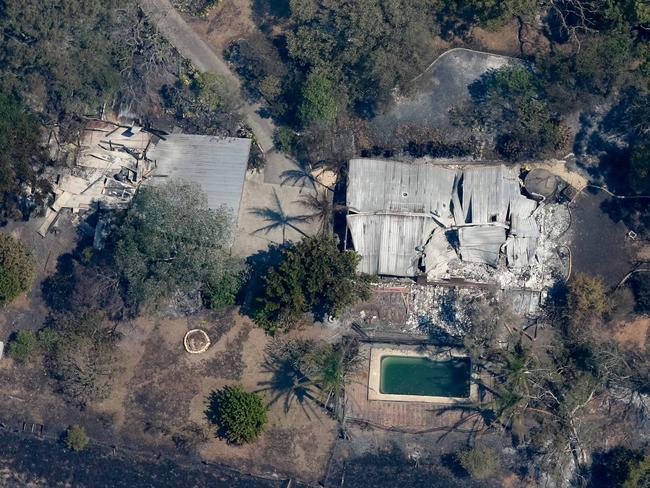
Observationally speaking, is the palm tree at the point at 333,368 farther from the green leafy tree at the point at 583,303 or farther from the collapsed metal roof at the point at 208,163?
the green leafy tree at the point at 583,303

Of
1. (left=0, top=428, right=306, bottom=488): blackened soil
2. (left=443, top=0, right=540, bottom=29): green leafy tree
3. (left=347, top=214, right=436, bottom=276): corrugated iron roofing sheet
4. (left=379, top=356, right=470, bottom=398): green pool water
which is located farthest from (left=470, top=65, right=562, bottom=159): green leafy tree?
(left=0, top=428, right=306, bottom=488): blackened soil

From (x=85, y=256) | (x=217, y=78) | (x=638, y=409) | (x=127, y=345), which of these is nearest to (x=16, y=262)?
(x=85, y=256)

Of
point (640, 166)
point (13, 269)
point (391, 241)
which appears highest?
point (640, 166)

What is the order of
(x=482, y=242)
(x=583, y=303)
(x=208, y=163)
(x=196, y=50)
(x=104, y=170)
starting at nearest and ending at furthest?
(x=583, y=303)
(x=482, y=242)
(x=208, y=163)
(x=104, y=170)
(x=196, y=50)

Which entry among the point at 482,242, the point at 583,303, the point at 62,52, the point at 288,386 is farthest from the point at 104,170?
the point at 583,303

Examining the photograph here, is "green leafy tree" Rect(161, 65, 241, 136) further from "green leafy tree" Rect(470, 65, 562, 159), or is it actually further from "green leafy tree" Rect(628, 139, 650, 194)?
"green leafy tree" Rect(628, 139, 650, 194)

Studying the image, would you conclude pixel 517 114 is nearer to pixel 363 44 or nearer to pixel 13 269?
pixel 363 44

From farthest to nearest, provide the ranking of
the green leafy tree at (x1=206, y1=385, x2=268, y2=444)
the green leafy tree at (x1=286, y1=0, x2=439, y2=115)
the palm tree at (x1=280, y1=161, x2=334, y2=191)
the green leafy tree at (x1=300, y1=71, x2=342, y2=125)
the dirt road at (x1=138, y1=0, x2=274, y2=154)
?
1. the dirt road at (x1=138, y1=0, x2=274, y2=154)
2. the palm tree at (x1=280, y1=161, x2=334, y2=191)
3. the green leafy tree at (x1=300, y1=71, x2=342, y2=125)
4. the green leafy tree at (x1=286, y1=0, x2=439, y2=115)
5. the green leafy tree at (x1=206, y1=385, x2=268, y2=444)

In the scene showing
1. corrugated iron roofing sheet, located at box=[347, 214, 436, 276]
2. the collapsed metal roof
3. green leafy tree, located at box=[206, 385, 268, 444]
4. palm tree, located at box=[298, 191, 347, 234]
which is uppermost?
the collapsed metal roof
